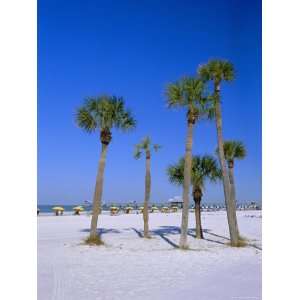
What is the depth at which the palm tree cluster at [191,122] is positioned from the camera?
5555mm

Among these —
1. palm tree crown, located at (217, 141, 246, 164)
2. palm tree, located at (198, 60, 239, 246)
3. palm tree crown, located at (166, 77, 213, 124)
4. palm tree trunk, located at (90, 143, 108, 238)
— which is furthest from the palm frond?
palm tree crown, located at (217, 141, 246, 164)

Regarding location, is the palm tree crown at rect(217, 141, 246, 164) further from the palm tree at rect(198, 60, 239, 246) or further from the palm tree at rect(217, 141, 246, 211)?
the palm tree at rect(198, 60, 239, 246)

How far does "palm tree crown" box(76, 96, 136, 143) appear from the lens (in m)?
6.00

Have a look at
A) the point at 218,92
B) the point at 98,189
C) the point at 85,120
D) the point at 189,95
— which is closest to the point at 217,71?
the point at 218,92

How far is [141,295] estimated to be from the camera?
300 cm

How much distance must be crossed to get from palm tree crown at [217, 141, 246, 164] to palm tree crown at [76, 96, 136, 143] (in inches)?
63.9

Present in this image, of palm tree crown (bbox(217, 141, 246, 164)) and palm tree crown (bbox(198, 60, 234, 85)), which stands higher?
palm tree crown (bbox(198, 60, 234, 85))

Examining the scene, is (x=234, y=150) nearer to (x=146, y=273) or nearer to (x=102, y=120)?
(x=102, y=120)

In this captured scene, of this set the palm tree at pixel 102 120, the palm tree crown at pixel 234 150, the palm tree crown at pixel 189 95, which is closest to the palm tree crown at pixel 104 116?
the palm tree at pixel 102 120
